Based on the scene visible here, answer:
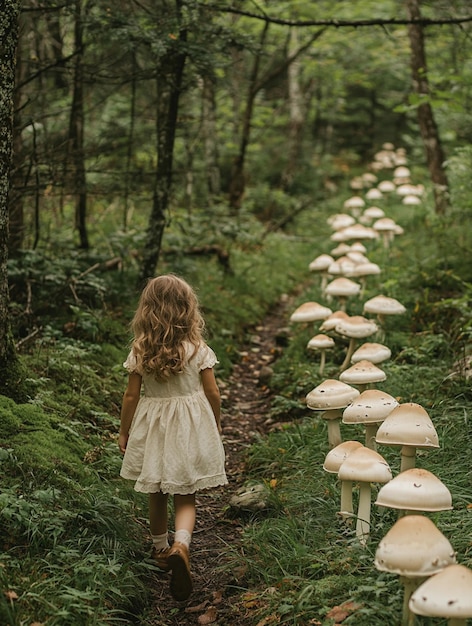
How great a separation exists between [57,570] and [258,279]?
8644mm

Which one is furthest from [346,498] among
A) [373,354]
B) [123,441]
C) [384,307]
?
[384,307]

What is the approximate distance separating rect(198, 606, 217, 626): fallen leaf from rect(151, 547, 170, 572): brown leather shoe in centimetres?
47

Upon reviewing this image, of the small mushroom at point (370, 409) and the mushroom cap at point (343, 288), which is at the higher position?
the mushroom cap at point (343, 288)

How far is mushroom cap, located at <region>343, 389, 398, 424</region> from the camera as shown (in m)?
4.40

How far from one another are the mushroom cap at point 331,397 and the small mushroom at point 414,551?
188 cm

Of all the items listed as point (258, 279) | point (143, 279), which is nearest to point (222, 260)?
point (258, 279)

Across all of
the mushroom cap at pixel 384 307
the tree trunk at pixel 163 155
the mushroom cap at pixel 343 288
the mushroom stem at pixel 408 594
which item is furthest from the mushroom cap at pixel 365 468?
the tree trunk at pixel 163 155

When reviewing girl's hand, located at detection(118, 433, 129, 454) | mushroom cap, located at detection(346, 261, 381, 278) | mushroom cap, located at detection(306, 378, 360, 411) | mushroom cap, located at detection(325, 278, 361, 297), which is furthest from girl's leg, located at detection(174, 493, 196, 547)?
mushroom cap, located at detection(346, 261, 381, 278)

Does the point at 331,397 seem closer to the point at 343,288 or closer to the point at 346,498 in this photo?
the point at 346,498

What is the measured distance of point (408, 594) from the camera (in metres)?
3.10

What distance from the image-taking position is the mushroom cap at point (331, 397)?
192 inches

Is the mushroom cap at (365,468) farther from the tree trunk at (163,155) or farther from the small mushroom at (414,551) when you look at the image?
the tree trunk at (163,155)

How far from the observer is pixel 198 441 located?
14.5ft

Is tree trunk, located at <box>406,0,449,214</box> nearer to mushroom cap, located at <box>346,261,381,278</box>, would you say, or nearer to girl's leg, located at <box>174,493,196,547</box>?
mushroom cap, located at <box>346,261,381,278</box>
